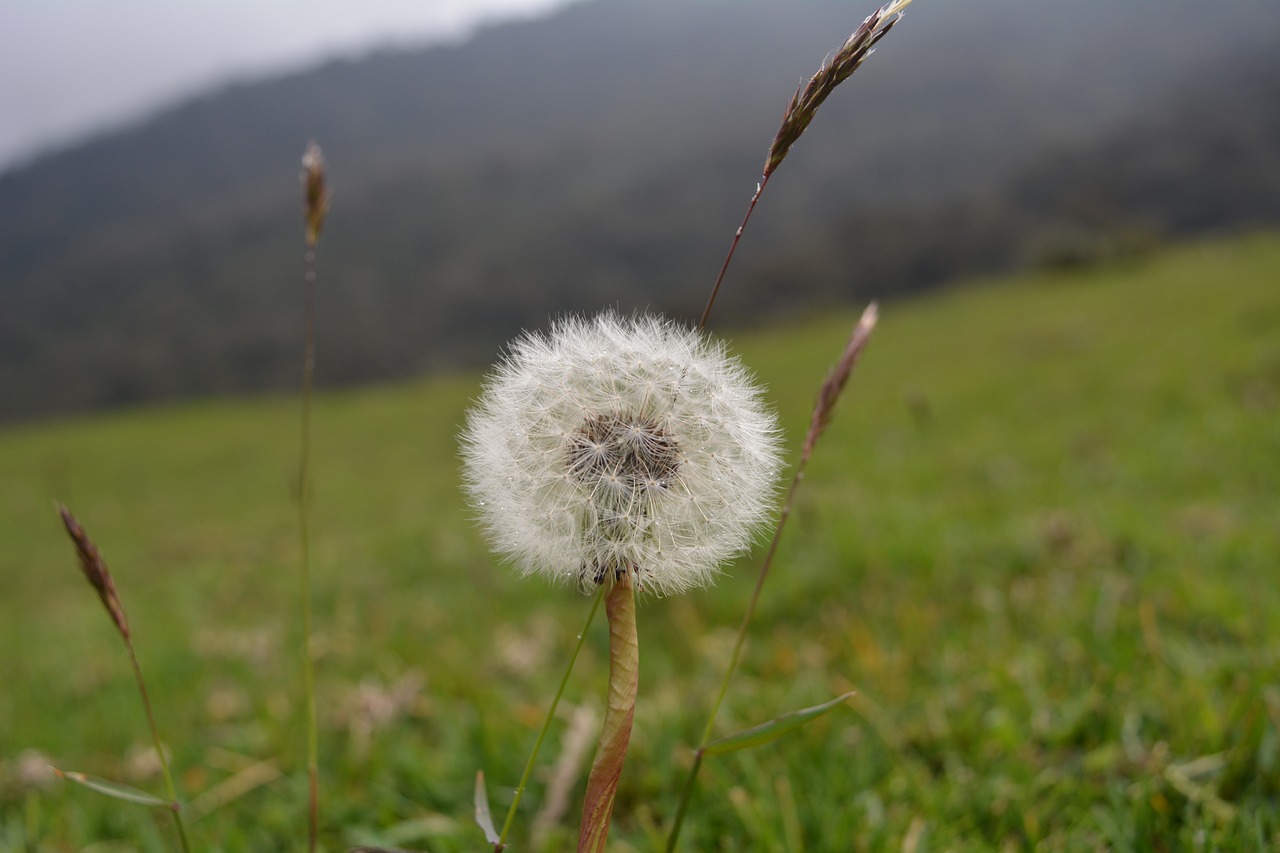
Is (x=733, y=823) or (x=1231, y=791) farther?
(x=733, y=823)

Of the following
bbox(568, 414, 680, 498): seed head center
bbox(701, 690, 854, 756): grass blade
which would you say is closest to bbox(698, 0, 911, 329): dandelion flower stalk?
bbox(568, 414, 680, 498): seed head center

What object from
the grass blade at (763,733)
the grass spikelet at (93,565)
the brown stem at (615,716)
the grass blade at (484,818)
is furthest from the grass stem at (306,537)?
the grass blade at (763,733)

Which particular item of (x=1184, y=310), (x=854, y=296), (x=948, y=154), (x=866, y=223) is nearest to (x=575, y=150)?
(x=948, y=154)

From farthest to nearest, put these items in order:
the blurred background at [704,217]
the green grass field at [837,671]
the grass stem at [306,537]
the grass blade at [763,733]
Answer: the blurred background at [704,217] → the green grass field at [837,671] → the grass stem at [306,537] → the grass blade at [763,733]

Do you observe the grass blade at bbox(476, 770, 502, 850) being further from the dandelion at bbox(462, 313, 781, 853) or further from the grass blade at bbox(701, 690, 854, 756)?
the grass blade at bbox(701, 690, 854, 756)

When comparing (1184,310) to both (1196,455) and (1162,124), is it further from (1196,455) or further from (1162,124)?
(1162,124)

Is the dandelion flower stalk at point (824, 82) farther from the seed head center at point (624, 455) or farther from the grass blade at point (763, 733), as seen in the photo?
the grass blade at point (763, 733)
